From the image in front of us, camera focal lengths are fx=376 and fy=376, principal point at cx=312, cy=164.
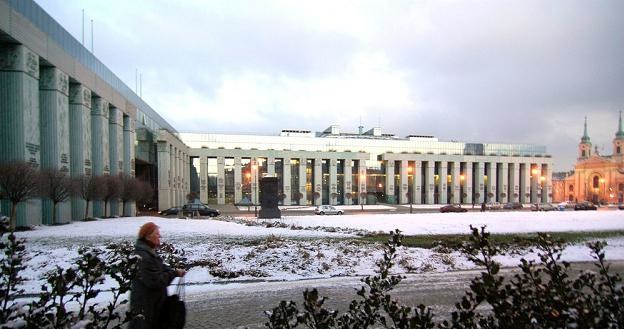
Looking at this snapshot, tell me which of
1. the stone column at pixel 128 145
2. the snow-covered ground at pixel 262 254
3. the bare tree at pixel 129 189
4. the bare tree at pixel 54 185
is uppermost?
the stone column at pixel 128 145

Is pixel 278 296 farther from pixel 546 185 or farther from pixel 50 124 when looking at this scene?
pixel 546 185

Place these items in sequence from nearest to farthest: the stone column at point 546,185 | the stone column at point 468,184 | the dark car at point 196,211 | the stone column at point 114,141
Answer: the stone column at point 114,141
the dark car at point 196,211
the stone column at point 468,184
the stone column at point 546,185

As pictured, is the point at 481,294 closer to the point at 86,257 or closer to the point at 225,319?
the point at 86,257

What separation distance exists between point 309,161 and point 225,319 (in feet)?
257

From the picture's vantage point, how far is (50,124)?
27.1 metres

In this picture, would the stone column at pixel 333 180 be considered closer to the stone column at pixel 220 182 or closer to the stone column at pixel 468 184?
the stone column at pixel 220 182

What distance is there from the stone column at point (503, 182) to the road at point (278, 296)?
284 feet

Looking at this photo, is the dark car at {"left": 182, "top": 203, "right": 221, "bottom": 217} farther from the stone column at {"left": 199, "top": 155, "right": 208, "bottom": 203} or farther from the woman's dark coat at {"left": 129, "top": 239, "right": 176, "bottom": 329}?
the woman's dark coat at {"left": 129, "top": 239, "right": 176, "bottom": 329}

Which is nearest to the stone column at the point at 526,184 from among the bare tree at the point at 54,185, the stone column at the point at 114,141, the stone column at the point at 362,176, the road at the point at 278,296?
the stone column at the point at 362,176

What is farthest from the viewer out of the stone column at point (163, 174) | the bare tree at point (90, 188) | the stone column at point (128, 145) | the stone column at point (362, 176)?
the stone column at point (362, 176)

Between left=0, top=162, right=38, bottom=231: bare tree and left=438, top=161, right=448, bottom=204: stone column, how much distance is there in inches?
3174

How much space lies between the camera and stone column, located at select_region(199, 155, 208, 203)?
255ft

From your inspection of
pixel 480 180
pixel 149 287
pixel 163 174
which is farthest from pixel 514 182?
pixel 149 287

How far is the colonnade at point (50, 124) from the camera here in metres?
23.0
